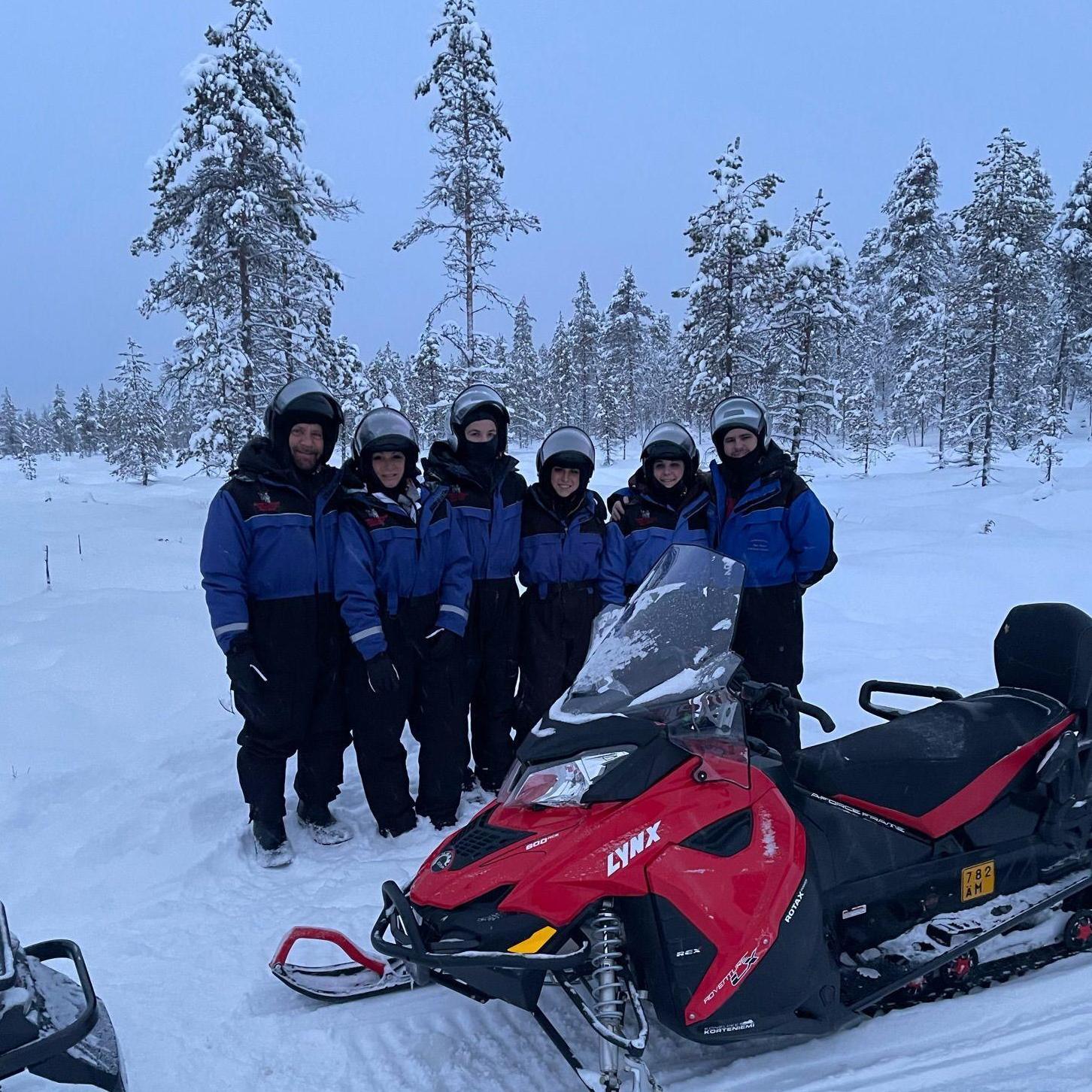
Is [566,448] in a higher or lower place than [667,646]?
higher

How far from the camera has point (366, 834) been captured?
158 inches

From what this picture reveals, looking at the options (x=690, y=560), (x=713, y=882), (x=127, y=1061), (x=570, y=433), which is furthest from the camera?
(x=570, y=433)

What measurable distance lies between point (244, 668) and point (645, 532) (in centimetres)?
218

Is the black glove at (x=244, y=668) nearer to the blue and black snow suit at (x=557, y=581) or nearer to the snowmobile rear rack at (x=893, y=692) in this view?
the blue and black snow suit at (x=557, y=581)

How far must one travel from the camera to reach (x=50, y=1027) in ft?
6.17

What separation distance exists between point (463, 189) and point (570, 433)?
14575 millimetres

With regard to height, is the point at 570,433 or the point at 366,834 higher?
the point at 570,433

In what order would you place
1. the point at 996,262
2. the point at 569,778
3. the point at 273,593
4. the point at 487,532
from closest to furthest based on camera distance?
the point at 569,778 < the point at 273,593 < the point at 487,532 < the point at 996,262

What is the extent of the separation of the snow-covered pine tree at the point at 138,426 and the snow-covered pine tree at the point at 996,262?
28.5 metres

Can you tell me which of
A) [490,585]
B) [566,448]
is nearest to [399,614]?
[490,585]

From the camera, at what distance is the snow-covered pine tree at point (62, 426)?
2621 inches

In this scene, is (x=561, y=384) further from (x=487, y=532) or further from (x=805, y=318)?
(x=487, y=532)

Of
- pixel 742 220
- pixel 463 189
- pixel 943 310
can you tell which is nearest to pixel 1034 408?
pixel 943 310

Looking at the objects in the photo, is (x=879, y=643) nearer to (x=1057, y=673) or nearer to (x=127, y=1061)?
(x=1057, y=673)
